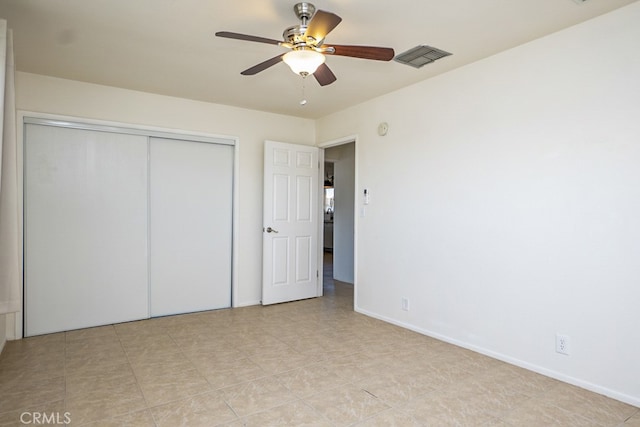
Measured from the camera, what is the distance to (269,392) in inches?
95.4

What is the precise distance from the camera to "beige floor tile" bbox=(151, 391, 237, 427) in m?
2.07

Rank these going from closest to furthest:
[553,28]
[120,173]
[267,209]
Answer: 1. [553,28]
2. [120,173]
3. [267,209]

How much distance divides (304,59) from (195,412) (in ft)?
7.02

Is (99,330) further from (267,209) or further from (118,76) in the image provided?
(118,76)

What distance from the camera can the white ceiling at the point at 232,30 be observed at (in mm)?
2301

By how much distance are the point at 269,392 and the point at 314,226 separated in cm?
278

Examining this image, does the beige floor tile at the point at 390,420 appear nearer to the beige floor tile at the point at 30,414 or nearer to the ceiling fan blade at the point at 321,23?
the beige floor tile at the point at 30,414

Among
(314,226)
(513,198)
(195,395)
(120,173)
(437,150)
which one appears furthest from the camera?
(314,226)

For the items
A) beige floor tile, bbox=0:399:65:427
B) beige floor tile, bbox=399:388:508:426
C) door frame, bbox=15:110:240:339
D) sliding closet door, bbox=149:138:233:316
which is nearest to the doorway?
door frame, bbox=15:110:240:339

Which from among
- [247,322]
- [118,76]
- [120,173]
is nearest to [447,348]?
[247,322]

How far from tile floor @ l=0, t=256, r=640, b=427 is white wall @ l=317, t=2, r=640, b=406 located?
0.99ft

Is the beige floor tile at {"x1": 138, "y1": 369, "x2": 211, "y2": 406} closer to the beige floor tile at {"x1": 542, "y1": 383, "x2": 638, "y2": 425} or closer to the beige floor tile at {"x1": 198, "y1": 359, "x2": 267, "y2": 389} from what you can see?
the beige floor tile at {"x1": 198, "y1": 359, "x2": 267, "y2": 389}

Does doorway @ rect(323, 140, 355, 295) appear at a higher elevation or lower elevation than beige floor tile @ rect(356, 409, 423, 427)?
higher

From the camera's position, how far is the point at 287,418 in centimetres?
212
